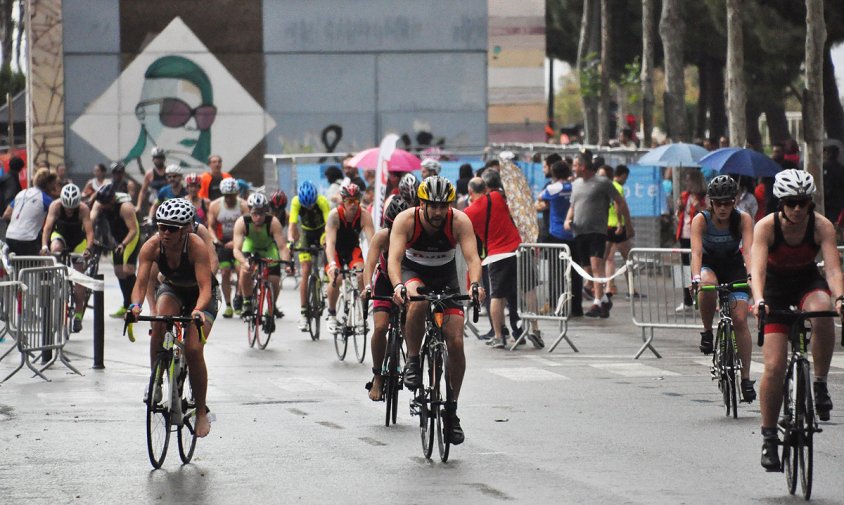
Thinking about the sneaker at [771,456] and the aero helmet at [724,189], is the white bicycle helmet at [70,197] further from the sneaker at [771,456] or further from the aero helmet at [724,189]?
the sneaker at [771,456]

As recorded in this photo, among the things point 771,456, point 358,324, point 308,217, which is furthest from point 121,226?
point 771,456

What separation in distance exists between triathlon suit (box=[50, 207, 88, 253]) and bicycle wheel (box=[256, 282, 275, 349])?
2715 millimetres

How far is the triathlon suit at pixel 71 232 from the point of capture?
742 inches

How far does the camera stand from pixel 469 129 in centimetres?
3903

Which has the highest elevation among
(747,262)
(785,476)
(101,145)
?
(101,145)

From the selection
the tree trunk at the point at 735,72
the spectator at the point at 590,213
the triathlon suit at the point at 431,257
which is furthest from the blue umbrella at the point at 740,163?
the triathlon suit at the point at 431,257

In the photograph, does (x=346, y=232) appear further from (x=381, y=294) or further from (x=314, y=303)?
(x=381, y=294)

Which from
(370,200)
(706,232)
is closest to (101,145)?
(370,200)

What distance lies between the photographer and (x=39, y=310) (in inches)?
→ 583

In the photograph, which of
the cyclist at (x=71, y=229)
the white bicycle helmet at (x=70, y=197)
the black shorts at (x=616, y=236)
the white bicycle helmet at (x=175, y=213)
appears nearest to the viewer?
the white bicycle helmet at (x=175, y=213)

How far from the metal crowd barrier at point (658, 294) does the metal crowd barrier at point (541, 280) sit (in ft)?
4.69

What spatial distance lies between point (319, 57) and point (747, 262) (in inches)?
1100

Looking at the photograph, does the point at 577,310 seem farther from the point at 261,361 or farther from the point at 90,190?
the point at 90,190

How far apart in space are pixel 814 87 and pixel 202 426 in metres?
14.0
